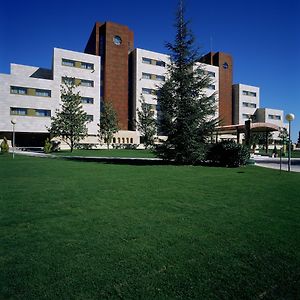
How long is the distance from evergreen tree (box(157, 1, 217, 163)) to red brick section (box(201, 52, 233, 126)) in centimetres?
5879

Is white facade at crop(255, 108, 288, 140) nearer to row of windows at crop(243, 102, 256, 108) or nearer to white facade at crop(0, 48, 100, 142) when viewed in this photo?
row of windows at crop(243, 102, 256, 108)

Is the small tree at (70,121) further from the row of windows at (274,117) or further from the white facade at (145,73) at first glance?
the row of windows at (274,117)

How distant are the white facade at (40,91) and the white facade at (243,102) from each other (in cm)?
4634

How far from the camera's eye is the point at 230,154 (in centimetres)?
1836

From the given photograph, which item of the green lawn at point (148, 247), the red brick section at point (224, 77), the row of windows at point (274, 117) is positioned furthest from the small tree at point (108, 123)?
the row of windows at point (274, 117)

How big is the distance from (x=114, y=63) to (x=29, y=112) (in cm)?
2323

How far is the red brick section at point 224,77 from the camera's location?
77125mm

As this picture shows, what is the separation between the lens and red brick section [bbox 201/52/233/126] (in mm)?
77125

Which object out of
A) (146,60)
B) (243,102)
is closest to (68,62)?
(146,60)

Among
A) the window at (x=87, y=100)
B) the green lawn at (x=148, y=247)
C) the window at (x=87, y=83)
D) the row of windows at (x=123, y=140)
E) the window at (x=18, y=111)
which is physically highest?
the window at (x=87, y=83)

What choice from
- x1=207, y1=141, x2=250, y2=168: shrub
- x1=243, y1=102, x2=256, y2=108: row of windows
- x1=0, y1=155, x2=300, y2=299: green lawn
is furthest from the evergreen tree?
x1=243, y1=102, x2=256, y2=108: row of windows

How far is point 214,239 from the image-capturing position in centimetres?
441

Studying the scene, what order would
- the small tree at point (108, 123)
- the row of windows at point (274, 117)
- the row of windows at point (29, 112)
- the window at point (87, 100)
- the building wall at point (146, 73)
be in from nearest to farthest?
the row of windows at point (29, 112) → the small tree at point (108, 123) → the window at point (87, 100) → the building wall at point (146, 73) → the row of windows at point (274, 117)

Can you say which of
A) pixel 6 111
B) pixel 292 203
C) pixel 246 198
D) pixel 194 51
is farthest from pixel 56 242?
pixel 6 111
